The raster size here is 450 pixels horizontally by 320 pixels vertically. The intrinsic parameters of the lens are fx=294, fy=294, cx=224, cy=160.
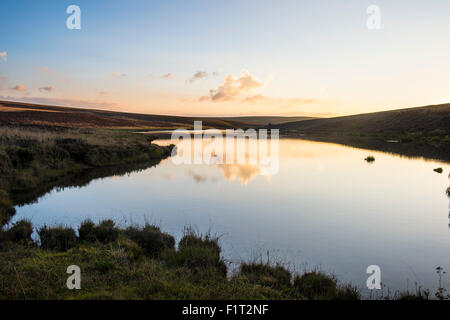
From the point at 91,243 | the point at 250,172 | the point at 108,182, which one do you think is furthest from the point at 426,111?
the point at 91,243

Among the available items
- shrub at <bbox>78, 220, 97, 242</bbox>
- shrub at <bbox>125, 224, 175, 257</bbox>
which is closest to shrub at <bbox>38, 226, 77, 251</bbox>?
shrub at <bbox>78, 220, 97, 242</bbox>

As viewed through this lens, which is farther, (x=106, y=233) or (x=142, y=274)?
(x=106, y=233)

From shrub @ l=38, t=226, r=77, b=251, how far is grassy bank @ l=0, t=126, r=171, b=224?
3258mm

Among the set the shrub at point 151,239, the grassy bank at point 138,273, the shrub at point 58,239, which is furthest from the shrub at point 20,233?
the shrub at point 151,239

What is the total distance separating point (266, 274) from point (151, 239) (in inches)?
128

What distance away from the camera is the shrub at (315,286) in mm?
5352

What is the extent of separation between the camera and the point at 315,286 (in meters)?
5.64

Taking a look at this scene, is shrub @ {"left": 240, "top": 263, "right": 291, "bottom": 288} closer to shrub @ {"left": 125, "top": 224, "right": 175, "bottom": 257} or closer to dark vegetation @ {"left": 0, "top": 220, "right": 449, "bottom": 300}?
dark vegetation @ {"left": 0, "top": 220, "right": 449, "bottom": 300}

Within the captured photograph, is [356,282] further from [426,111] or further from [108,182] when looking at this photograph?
[426,111]

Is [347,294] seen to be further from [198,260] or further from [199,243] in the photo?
[199,243]

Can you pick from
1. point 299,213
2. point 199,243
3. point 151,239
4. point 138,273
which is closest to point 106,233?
point 151,239

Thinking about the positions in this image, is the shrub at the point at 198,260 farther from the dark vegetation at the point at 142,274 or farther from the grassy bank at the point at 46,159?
the grassy bank at the point at 46,159

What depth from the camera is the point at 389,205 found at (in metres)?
12.8

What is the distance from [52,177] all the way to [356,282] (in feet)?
56.6
